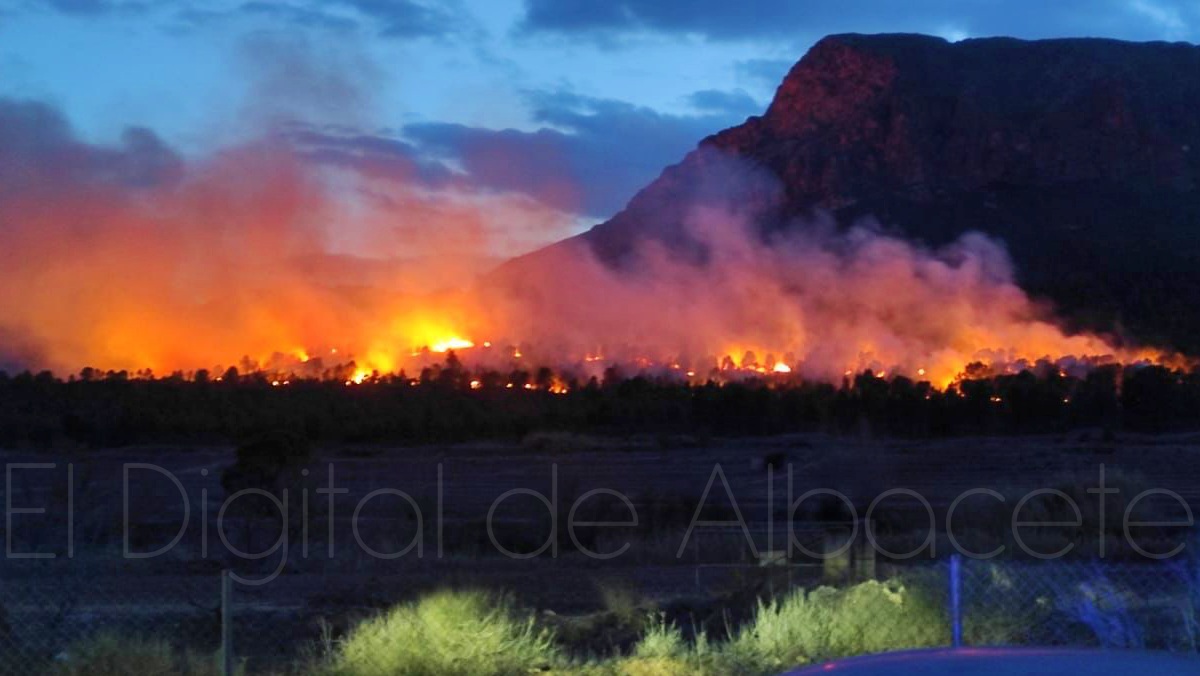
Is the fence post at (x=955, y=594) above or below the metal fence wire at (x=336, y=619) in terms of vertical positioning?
above

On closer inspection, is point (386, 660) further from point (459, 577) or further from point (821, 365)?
point (821, 365)

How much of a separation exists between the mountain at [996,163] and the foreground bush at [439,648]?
185ft

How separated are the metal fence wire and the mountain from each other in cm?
5203

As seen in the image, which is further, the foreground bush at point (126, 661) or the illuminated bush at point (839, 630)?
the illuminated bush at point (839, 630)

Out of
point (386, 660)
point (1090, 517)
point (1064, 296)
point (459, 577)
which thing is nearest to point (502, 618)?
point (386, 660)

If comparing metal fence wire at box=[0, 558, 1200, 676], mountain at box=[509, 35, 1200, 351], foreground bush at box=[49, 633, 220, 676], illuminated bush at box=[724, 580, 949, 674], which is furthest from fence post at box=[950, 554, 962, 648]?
mountain at box=[509, 35, 1200, 351]

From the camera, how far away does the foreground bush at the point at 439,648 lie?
11.9 m

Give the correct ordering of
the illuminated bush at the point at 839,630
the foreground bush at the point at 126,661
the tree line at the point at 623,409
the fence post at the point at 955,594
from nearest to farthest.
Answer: the fence post at the point at 955,594
the foreground bush at the point at 126,661
the illuminated bush at the point at 839,630
the tree line at the point at 623,409

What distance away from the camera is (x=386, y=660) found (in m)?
11.9

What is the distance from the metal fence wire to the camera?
39.3ft

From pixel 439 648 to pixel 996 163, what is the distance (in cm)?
8300

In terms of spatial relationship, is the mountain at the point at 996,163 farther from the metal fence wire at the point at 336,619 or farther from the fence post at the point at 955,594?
the fence post at the point at 955,594

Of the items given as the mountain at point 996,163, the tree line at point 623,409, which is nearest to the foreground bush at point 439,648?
the tree line at point 623,409

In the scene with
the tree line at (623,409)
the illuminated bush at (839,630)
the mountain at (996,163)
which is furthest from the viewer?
the mountain at (996,163)
